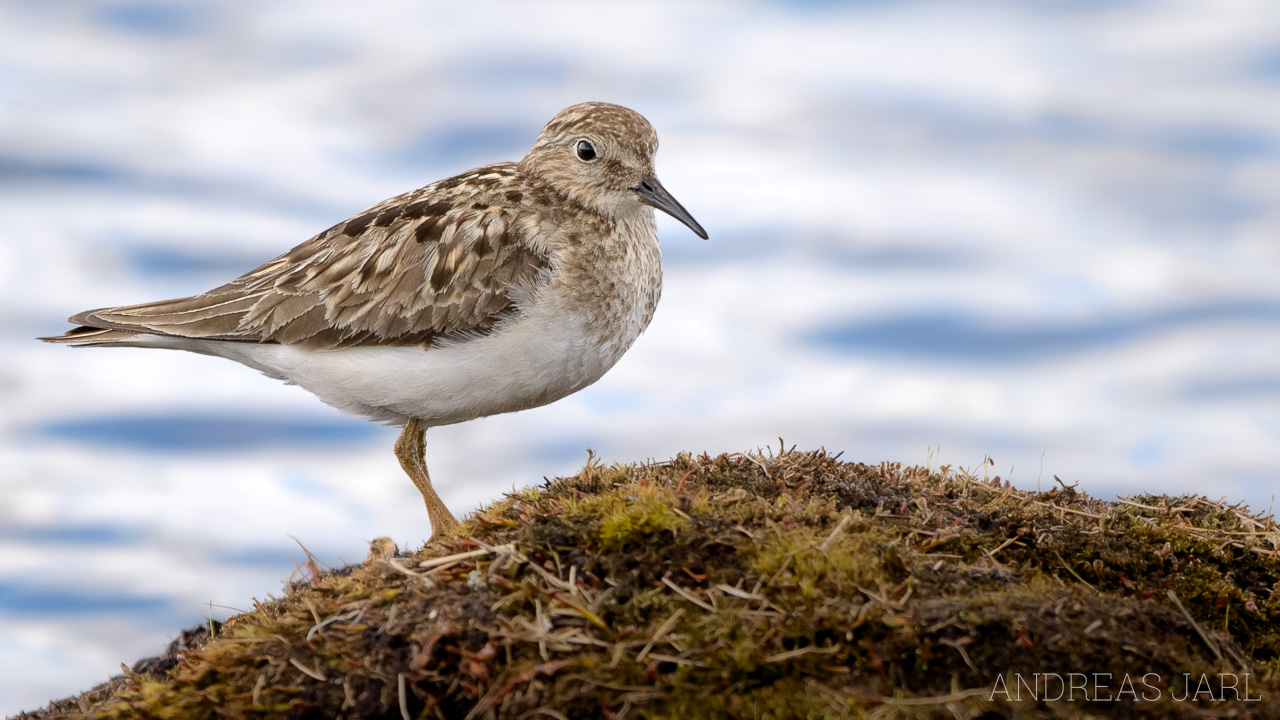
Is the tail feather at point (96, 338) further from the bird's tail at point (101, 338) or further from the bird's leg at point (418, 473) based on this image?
the bird's leg at point (418, 473)

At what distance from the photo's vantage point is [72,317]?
34.0ft

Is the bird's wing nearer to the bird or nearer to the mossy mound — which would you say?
the bird

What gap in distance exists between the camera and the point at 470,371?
28.6 ft

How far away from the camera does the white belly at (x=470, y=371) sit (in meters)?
8.64

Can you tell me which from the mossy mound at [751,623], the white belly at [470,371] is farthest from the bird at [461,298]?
the mossy mound at [751,623]

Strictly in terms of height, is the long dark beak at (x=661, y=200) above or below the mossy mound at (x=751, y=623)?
above

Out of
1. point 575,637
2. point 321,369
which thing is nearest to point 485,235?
point 321,369

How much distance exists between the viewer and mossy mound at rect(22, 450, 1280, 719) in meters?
4.61

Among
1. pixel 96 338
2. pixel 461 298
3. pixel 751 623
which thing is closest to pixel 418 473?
pixel 461 298

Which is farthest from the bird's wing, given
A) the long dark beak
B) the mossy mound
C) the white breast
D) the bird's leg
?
the mossy mound

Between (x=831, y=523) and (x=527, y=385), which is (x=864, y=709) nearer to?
(x=831, y=523)

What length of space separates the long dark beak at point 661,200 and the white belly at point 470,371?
3.90 ft

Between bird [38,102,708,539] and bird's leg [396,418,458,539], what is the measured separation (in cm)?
2

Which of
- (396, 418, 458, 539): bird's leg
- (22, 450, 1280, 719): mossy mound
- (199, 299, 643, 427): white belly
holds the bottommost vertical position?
(22, 450, 1280, 719): mossy mound
